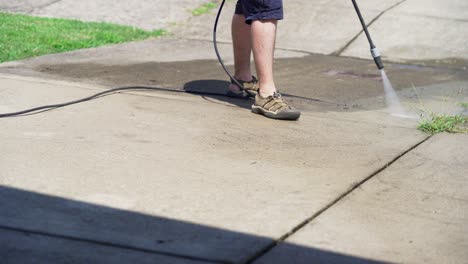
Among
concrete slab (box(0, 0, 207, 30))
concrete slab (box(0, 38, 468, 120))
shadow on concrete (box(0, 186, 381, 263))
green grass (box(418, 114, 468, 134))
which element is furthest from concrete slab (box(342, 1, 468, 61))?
shadow on concrete (box(0, 186, 381, 263))

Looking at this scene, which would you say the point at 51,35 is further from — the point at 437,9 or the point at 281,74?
the point at 437,9

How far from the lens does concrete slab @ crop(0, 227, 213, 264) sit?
9.45ft

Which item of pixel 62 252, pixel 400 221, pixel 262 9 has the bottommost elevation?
pixel 400 221

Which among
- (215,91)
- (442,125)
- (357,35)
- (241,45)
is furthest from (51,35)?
(442,125)

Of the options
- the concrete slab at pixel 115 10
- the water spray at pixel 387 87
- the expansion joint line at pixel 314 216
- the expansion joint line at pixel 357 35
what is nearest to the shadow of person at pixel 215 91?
the water spray at pixel 387 87

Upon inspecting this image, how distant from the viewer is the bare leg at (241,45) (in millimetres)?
5652

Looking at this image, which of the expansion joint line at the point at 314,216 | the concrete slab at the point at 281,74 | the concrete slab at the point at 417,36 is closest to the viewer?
the expansion joint line at the point at 314,216

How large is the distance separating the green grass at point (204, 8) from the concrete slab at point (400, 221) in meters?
5.33

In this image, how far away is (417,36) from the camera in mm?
8453

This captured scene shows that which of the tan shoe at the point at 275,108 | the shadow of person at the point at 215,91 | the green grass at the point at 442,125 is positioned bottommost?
the shadow of person at the point at 215,91

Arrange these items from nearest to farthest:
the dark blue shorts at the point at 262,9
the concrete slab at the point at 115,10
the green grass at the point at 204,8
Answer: the dark blue shorts at the point at 262,9 → the concrete slab at the point at 115,10 → the green grass at the point at 204,8

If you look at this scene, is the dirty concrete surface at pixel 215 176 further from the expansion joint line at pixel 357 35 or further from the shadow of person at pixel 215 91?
the expansion joint line at pixel 357 35

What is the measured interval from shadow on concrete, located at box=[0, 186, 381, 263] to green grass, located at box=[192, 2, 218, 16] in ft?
20.3

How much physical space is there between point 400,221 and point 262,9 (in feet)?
7.02
